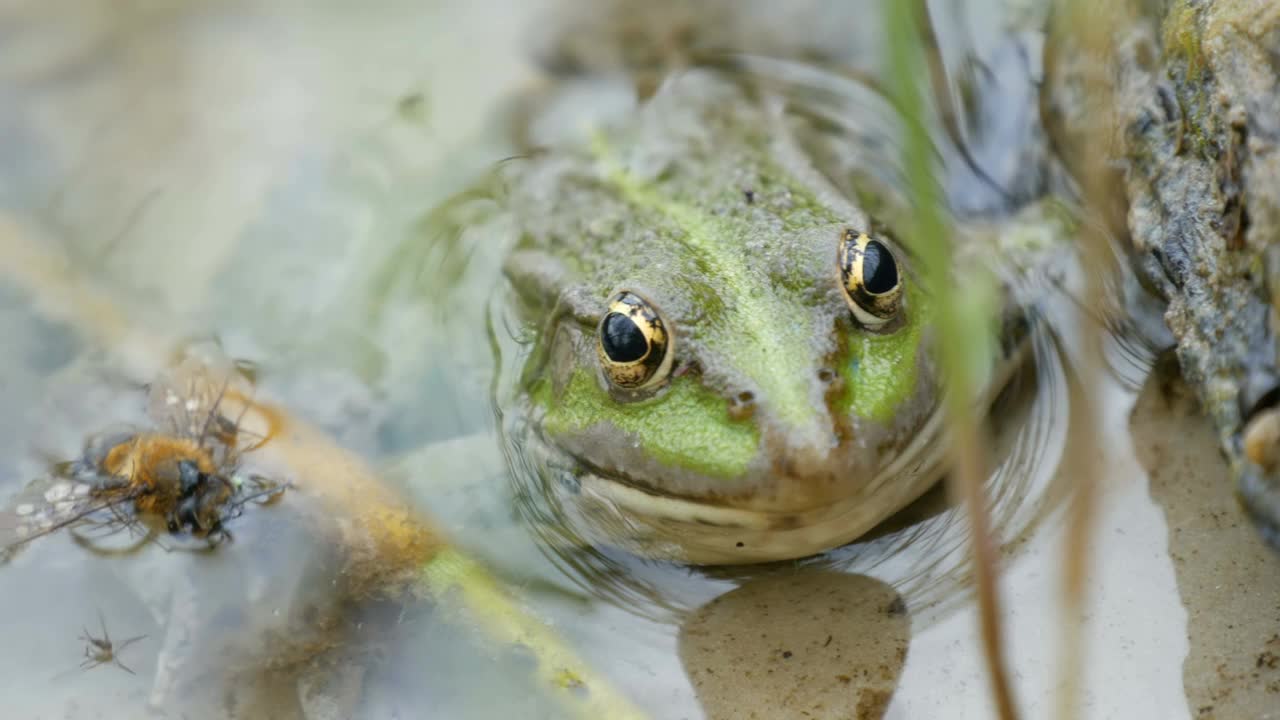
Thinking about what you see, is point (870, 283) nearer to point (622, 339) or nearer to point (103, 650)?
point (622, 339)

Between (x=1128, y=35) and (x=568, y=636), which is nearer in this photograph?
(x=568, y=636)

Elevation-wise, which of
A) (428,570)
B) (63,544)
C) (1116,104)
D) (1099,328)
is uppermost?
(1116,104)

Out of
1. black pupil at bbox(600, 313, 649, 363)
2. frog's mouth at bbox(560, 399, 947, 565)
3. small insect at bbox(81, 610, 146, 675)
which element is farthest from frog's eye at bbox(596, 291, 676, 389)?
small insect at bbox(81, 610, 146, 675)

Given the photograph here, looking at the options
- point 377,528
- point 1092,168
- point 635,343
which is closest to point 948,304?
point 635,343

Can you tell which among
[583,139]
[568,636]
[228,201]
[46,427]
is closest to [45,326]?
[46,427]

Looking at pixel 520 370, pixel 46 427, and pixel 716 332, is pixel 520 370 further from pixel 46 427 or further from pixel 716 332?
pixel 46 427

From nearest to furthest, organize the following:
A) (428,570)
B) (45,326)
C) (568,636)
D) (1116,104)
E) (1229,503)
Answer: (1229,503), (568,636), (428,570), (1116,104), (45,326)
